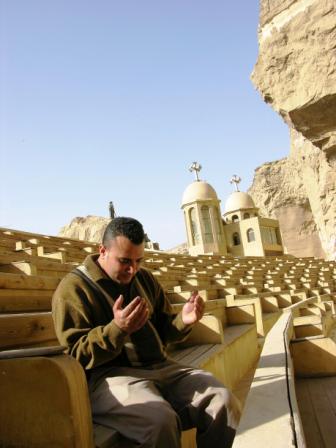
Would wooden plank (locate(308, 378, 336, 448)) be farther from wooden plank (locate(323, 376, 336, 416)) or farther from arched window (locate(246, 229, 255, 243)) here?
arched window (locate(246, 229, 255, 243))

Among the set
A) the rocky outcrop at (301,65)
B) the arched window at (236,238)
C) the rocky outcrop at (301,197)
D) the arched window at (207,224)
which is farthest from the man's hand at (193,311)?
the arched window at (236,238)

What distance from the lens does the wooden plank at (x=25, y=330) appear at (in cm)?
186

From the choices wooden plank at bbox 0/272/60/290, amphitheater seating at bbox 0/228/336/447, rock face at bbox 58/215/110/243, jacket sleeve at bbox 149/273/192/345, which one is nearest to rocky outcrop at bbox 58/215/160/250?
rock face at bbox 58/215/110/243

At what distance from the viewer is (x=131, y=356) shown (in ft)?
6.30

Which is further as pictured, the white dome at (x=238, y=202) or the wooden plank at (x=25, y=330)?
the white dome at (x=238, y=202)

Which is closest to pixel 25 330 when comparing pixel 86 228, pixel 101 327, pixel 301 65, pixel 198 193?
pixel 101 327

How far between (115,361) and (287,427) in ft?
2.52

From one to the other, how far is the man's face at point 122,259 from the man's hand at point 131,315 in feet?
1.15

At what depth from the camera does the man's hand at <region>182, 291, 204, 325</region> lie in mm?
2066

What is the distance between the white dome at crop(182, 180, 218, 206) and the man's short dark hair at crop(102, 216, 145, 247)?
29140 millimetres

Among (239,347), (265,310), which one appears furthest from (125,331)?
(265,310)

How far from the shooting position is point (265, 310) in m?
7.92

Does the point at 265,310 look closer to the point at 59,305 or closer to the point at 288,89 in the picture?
the point at 59,305

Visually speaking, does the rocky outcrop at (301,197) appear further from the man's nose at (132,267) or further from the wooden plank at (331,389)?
the man's nose at (132,267)
